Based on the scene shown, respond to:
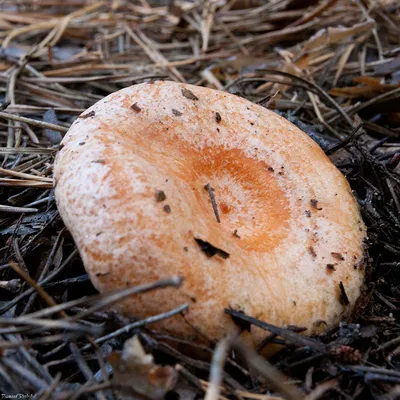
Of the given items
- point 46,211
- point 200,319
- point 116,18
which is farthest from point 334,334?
point 116,18

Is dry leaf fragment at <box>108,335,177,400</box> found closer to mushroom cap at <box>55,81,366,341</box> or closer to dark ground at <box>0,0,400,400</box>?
dark ground at <box>0,0,400,400</box>

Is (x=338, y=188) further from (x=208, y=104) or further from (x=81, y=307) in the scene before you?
(x=81, y=307)

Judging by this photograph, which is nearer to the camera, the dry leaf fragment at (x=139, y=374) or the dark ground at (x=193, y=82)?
the dry leaf fragment at (x=139, y=374)

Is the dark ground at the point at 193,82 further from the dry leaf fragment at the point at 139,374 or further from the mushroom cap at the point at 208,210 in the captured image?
the mushroom cap at the point at 208,210

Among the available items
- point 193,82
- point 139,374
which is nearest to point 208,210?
point 139,374

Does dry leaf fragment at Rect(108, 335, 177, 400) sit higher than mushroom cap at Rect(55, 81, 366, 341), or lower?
lower

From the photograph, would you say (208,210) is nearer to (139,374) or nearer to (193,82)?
(139,374)

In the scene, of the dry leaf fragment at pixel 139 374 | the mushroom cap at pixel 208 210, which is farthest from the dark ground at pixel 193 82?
the mushroom cap at pixel 208 210

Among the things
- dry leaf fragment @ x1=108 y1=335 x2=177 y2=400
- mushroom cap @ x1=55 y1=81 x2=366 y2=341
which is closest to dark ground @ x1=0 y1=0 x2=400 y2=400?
dry leaf fragment @ x1=108 y1=335 x2=177 y2=400
